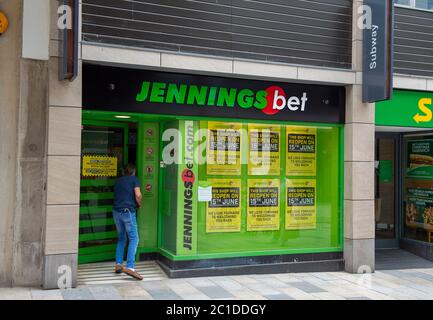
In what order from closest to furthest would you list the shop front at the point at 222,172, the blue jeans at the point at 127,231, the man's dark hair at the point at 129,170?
the blue jeans at the point at 127,231
the man's dark hair at the point at 129,170
the shop front at the point at 222,172

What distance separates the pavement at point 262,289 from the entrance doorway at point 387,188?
252 cm

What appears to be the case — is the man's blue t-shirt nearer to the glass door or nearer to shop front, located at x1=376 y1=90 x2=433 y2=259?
the glass door

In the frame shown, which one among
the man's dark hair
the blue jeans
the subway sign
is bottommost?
the blue jeans

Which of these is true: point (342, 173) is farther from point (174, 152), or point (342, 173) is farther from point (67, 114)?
point (67, 114)

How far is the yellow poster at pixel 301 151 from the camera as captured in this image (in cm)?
944

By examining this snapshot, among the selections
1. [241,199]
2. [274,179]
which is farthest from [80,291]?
[274,179]

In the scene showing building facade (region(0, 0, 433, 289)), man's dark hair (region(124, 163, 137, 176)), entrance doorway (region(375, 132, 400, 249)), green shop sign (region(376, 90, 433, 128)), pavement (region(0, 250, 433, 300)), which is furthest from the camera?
entrance doorway (region(375, 132, 400, 249))

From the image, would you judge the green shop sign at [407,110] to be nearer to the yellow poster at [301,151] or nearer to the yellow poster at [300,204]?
the yellow poster at [301,151]

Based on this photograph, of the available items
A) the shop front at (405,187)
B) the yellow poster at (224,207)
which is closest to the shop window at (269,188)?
the yellow poster at (224,207)

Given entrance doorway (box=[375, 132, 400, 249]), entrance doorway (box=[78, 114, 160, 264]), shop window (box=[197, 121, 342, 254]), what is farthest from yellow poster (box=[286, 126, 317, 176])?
entrance doorway (box=[375, 132, 400, 249])

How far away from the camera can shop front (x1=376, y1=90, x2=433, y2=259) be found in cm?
1107

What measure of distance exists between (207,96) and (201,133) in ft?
2.12

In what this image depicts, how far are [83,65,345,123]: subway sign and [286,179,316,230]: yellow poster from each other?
4.02ft

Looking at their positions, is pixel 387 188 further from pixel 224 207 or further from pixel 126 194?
pixel 126 194
